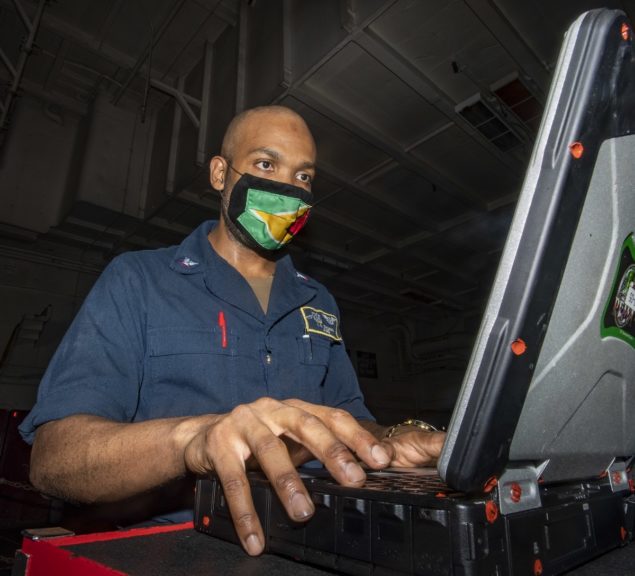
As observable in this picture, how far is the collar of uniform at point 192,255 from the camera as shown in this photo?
1332 millimetres

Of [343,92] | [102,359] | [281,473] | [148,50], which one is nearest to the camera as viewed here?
[281,473]

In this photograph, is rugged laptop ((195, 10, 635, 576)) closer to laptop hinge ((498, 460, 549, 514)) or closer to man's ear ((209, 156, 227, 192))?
laptop hinge ((498, 460, 549, 514))

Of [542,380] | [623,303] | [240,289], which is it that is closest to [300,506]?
[542,380]

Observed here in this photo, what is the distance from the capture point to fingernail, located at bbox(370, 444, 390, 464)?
614mm

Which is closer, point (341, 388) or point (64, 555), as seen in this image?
point (64, 555)

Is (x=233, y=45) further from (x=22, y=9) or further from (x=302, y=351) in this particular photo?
(x=302, y=351)

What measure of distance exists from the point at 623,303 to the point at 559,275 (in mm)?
206

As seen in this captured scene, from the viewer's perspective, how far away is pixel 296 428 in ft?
2.03

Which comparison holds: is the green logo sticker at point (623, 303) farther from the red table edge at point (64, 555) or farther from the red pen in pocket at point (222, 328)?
the red pen in pocket at point (222, 328)

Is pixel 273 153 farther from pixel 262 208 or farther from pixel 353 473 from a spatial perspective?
pixel 353 473

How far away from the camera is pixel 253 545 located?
55cm

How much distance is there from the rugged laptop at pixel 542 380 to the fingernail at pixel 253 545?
0.13 ft

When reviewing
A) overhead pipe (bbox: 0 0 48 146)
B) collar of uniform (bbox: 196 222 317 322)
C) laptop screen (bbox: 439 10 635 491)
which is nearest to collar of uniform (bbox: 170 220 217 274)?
collar of uniform (bbox: 196 222 317 322)

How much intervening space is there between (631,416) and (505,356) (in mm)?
398
